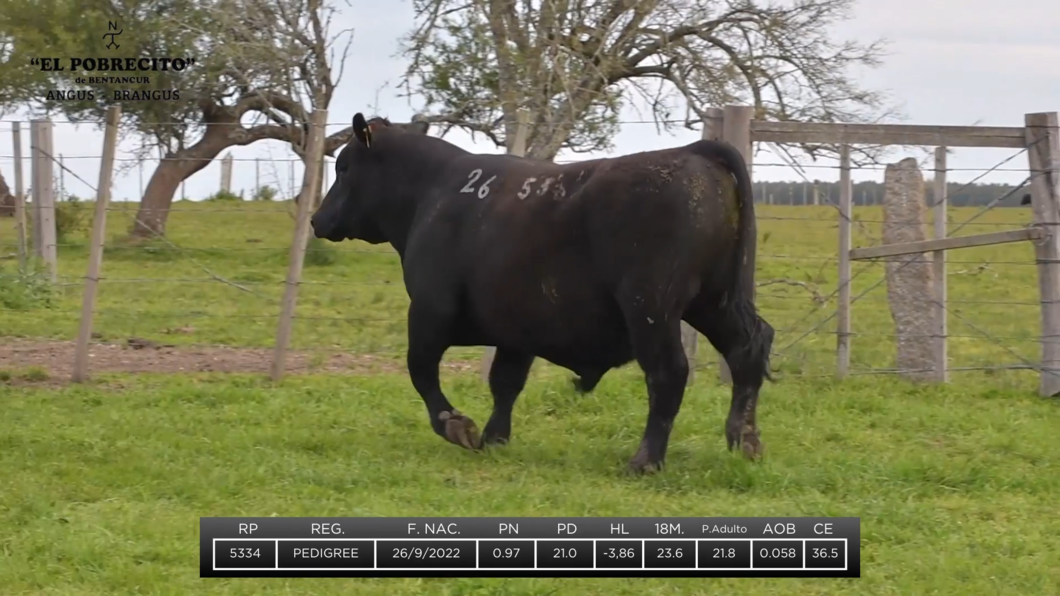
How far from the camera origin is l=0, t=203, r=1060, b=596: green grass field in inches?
190

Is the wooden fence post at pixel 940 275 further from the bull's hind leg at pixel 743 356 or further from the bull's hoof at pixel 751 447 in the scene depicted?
the bull's hoof at pixel 751 447

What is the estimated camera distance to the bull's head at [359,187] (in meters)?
7.55

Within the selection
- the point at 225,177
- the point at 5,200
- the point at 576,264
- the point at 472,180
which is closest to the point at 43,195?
the point at 5,200

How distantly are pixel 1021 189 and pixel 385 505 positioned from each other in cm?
540

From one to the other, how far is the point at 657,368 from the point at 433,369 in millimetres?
1429

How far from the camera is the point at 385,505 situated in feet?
18.6

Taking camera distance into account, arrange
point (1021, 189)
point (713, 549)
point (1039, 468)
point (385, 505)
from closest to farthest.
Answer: point (713, 549) → point (385, 505) → point (1039, 468) → point (1021, 189)

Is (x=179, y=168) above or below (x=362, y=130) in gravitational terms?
above

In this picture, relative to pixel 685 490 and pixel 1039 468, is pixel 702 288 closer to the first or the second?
pixel 685 490

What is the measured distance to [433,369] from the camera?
23.3 ft

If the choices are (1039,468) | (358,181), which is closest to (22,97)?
(358,181)

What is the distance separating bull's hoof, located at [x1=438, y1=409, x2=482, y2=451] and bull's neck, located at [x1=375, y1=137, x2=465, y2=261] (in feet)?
3.45
